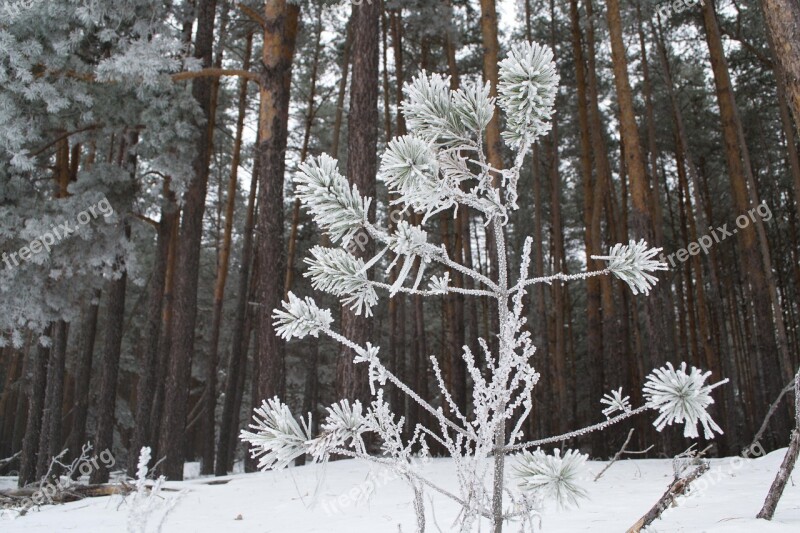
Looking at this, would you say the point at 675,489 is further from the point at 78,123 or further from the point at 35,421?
the point at 35,421

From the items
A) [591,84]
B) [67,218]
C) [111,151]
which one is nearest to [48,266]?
[67,218]

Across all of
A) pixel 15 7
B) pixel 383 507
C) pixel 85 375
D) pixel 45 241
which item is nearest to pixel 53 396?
pixel 85 375

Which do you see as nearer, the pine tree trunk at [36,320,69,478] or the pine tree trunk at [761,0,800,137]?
the pine tree trunk at [761,0,800,137]

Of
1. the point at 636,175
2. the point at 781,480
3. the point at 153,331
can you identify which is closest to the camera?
the point at 781,480

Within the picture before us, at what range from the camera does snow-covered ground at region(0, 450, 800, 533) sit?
333 cm

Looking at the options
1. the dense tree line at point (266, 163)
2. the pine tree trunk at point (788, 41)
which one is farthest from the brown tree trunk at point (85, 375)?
the pine tree trunk at point (788, 41)

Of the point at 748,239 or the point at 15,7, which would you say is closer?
the point at 15,7

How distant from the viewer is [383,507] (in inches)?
184

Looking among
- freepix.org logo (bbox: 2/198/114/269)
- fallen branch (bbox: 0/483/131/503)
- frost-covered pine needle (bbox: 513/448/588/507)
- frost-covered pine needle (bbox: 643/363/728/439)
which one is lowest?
fallen branch (bbox: 0/483/131/503)

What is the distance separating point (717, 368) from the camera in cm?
1499

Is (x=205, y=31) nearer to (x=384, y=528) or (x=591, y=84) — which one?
(x=591, y=84)

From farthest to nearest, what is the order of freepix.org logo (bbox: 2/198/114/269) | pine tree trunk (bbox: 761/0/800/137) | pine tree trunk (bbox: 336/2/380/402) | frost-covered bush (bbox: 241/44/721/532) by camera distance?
freepix.org logo (bbox: 2/198/114/269) → pine tree trunk (bbox: 336/2/380/402) → pine tree trunk (bbox: 761/0/800/137) → frost-covered bush (bbox: 241/44/721/532)

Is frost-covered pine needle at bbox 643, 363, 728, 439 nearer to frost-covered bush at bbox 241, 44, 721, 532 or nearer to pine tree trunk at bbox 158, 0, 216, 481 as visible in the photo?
frost-covered bush at bbox 241, 44, 721, 532

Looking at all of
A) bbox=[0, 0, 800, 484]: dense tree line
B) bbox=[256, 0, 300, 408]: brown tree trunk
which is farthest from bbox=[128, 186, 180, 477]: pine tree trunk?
bbox=[256, 0, 300, 408]: brown tree trunk
